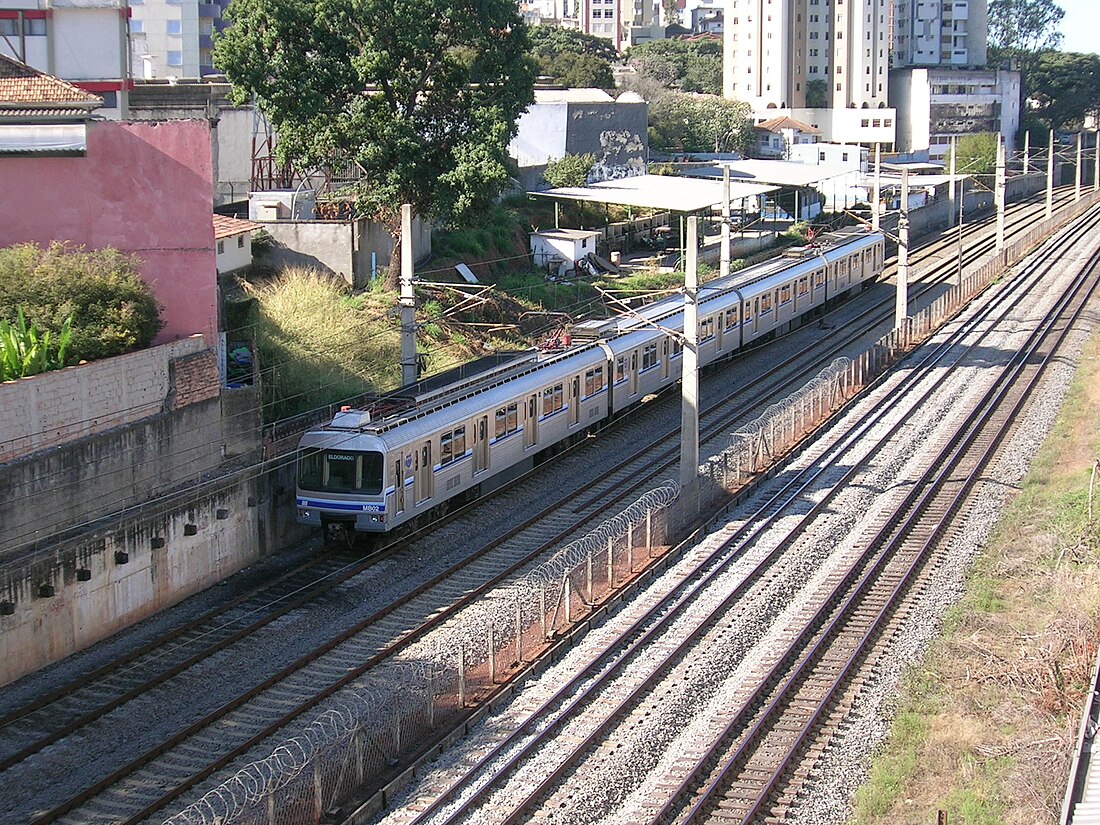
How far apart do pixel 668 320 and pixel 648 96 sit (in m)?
63.1

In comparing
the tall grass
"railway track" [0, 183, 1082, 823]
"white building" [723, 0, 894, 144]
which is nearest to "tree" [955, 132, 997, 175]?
"white building" [723, 0, 894, 144]

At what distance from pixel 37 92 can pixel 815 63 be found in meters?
94.1

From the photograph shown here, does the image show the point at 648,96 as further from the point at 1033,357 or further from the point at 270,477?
the point at 270,477

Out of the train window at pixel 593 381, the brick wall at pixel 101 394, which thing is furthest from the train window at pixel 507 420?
the brick wall at pixel 101 394

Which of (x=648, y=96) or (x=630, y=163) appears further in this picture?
(x=648, y=96)

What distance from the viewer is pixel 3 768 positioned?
15.9m

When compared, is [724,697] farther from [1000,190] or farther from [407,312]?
[1000,190]

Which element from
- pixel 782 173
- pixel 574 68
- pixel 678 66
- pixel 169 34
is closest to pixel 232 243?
pixel 782 173

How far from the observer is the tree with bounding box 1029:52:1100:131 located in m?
123

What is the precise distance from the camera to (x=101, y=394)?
2138cm

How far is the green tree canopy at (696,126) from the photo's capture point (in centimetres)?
8944

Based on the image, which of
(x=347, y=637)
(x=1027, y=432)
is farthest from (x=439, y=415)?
(x=1027, y=432)

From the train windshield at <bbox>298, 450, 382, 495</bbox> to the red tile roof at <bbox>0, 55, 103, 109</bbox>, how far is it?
8.49 metres

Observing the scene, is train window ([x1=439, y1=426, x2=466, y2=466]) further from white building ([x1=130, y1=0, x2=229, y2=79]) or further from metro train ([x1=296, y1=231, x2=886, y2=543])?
white building ([x1=130, y1=0, x2=229, y2=79])
